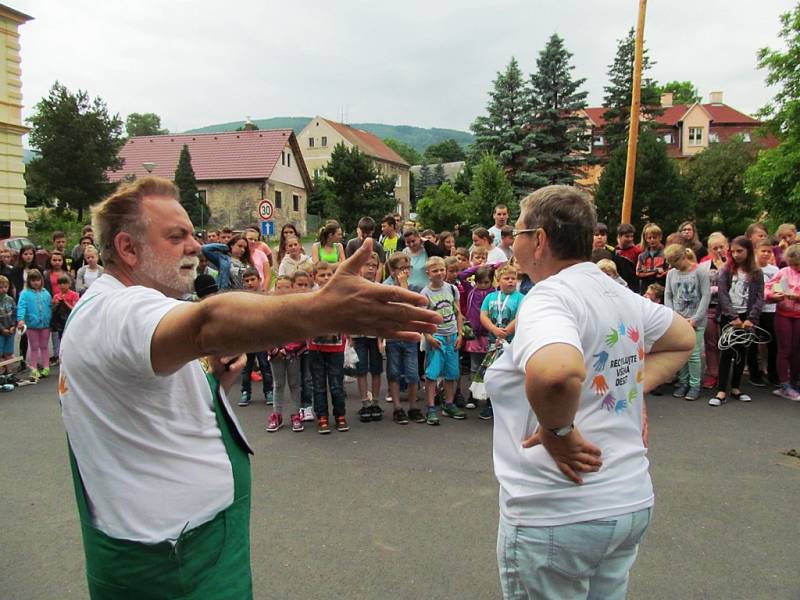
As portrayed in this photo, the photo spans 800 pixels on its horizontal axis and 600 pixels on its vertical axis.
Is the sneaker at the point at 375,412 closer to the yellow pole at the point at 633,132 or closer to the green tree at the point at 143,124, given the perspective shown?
the yellow pole at the point at 633,132

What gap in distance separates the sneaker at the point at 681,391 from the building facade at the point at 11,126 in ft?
85.1

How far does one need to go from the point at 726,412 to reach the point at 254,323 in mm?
7124

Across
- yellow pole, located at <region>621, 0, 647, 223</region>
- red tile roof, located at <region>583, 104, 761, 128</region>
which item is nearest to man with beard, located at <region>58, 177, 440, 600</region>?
yellow pole, located at <region>621, 0, 647, 223</region>

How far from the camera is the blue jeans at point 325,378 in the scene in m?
6.52

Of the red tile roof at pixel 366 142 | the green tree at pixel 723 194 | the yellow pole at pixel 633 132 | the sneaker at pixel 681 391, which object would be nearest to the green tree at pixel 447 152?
the red tile roof at pixel 366 142

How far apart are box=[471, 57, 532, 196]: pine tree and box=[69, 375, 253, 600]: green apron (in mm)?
34745

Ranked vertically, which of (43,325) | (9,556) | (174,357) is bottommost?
(9,556)

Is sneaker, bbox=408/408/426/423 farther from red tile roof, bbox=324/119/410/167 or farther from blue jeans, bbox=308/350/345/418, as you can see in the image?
red tile roof, bbox=324/119/410/167

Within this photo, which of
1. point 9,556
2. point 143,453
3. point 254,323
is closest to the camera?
point 254,323

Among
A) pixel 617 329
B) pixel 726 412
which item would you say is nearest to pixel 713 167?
pixel 726 412

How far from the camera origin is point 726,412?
22.9 ft

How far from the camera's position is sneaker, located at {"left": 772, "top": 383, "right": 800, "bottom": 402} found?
24.6ft

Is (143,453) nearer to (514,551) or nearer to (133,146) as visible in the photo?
(514,551)

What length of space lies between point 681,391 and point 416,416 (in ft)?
11.8
